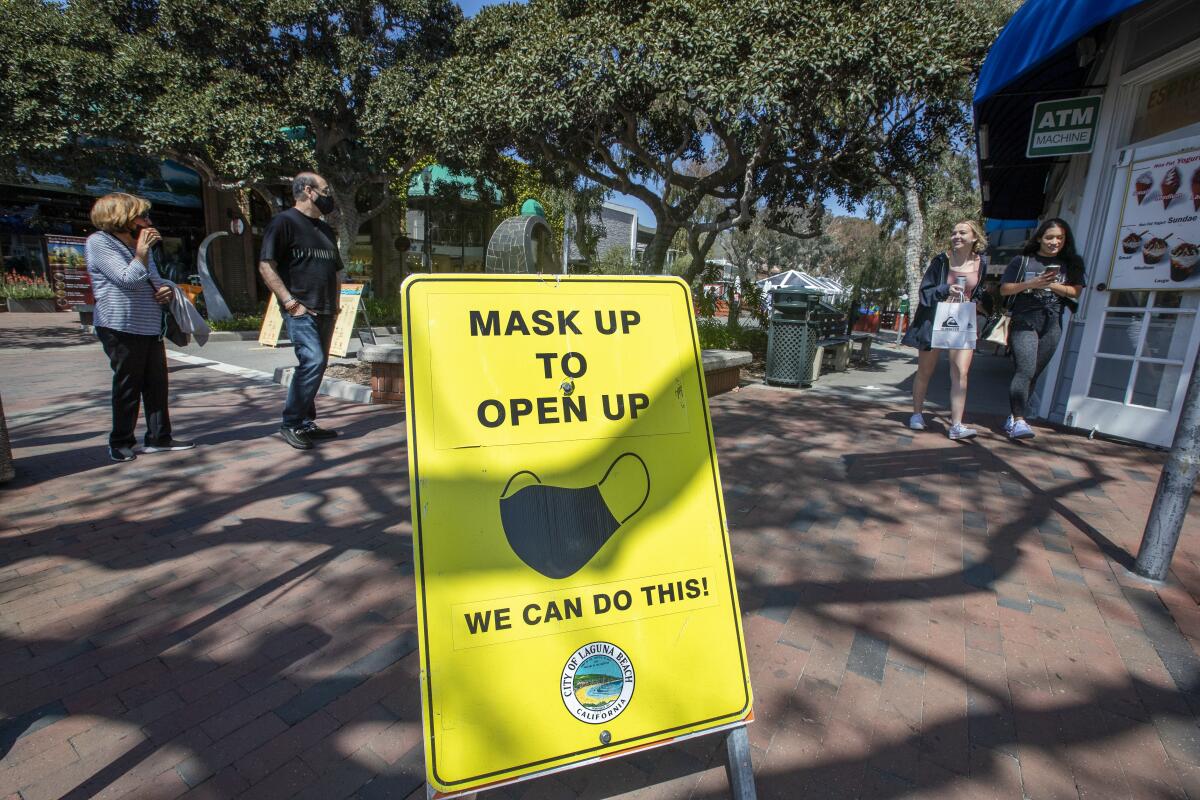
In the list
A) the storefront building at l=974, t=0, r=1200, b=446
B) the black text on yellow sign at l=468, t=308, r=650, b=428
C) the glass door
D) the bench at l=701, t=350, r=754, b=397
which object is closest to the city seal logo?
the black text on yellow sign at l=468, t=308, r=650, b=428

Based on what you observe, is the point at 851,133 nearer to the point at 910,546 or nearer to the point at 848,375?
the point at 848,375

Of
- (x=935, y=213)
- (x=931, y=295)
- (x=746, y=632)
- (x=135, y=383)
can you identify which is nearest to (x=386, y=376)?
(x=135, y=383)

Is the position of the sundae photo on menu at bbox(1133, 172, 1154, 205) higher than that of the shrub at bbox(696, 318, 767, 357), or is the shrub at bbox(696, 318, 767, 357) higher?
the sundae photo on menu at bbox(1133, 172, 1154, 205)

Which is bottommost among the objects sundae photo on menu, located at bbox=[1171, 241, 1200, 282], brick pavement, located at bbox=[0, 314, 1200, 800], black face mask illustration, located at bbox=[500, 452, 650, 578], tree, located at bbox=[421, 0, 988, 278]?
brick pavement, located at bbox=[0, 314, 1200, 800]

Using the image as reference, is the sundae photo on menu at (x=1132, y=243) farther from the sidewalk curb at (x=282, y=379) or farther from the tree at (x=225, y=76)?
the tree at (x=225, y=76)

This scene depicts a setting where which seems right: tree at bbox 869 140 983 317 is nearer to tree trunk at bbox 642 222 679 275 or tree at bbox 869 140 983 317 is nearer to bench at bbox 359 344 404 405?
tree trunk at bbox 642 222 679 275

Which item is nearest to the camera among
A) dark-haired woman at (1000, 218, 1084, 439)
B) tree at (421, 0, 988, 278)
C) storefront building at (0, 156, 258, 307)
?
dark-haired woman at (1000, 218, 1084, 439)

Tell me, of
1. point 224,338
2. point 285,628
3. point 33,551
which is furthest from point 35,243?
point 285,628

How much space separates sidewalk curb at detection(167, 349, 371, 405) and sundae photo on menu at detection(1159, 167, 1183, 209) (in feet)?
24.6

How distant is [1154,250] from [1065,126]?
1502 millimetres

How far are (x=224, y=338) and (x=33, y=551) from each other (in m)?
10.7

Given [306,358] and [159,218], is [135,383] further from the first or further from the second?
[159,218]

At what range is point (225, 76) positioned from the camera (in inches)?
387

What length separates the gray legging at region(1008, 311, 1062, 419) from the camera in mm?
4922
